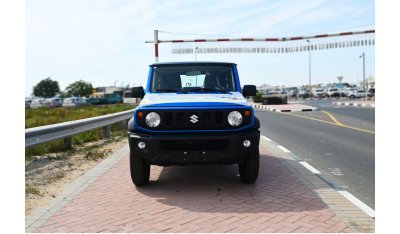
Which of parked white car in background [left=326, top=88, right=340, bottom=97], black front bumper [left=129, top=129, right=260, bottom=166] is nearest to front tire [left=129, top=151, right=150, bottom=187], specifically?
black front bumper [left=129, top=129, right=260, bottom=166]

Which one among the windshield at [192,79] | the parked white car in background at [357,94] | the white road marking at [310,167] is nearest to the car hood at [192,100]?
the windshield at [192,79]

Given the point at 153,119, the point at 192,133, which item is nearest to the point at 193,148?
the point at 192,133

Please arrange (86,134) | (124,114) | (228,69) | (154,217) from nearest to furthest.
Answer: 1. (154,217)
2. (228,69)
3. (86,134)
4. (124,114)

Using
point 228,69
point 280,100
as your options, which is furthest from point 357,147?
point 280,100

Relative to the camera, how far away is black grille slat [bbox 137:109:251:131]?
561cm

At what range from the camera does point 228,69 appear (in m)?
7.10

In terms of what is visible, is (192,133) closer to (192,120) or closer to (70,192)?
(192,120)

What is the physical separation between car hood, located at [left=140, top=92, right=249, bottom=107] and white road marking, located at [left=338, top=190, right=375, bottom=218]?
1876 millimetres

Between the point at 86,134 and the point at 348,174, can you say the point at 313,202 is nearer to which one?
the point at 348,174

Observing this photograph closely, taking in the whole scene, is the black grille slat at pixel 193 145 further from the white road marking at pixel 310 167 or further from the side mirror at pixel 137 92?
the white road marking at pixel 310 167

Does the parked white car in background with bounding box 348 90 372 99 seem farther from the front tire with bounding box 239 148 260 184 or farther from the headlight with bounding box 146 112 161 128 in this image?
the headlight with bounding box 146 112 161 128

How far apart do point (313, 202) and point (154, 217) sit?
6.77 feet

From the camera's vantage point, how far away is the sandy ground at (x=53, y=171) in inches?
224

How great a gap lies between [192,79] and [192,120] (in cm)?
A: 146
